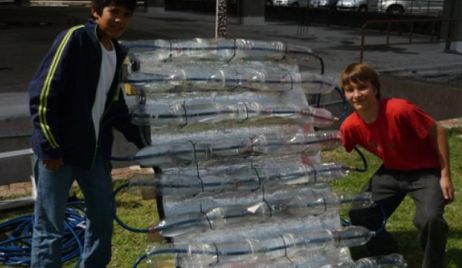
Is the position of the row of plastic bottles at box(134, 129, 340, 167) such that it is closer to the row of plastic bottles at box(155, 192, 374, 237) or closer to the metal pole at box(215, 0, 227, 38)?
the row of plastic bottles at box(155, 192, 374, 237)

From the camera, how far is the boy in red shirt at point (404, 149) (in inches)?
133

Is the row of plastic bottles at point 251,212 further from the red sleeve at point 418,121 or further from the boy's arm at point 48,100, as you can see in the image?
the boy's arm at point 48,100

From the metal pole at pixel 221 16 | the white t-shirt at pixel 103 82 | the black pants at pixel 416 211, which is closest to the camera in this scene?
the white t-shirt at pixel 103 82

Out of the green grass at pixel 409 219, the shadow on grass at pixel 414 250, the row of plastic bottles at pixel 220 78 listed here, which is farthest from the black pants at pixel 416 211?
the row of plastic bottles at pixel 220 78

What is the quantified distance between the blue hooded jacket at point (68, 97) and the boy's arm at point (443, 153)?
1811 millimetres

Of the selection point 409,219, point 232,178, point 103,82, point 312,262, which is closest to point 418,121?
point 312,262

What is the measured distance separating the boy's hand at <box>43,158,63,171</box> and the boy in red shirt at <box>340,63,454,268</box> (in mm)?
1589

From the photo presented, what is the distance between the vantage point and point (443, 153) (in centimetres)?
337

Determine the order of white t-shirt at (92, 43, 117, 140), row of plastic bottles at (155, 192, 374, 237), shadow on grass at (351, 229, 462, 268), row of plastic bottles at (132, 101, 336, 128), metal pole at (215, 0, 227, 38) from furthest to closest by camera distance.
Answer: metal pole at (215, 0, 227, 38), shadow on grass at (351, 229, 462, 268), row of plastic bottles at (132, 101, 336, 128), row of plastic bottles at (155, 192, 374, 237), white t-shirt at (92, 43, 117, 140)

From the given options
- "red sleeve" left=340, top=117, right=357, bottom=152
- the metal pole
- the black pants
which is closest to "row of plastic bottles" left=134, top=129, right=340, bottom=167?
"red sleeve" left=340, top=117, right=357, bottom=152

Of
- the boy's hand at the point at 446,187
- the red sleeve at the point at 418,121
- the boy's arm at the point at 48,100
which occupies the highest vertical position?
the boy's arm at the point at 48,100

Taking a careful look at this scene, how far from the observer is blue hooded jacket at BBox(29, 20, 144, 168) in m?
2.80

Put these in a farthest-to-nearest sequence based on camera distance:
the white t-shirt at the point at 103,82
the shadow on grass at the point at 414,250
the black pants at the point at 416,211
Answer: the shadow on grass at the point at 414,250, the black pants at the point at 416,211, the white t-shirt at the point at 103,82

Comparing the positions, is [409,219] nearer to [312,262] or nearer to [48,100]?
[312,262]
